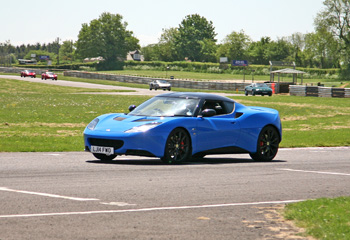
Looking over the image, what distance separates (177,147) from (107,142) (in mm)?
1311

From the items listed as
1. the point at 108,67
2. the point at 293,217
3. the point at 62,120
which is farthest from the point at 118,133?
the point at 108,67

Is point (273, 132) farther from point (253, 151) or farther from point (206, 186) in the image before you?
point (206, 186)

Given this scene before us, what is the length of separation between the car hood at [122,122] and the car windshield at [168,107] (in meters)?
0.40

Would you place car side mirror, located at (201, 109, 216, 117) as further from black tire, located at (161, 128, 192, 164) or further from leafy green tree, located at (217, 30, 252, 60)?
leafy green tree, located at (217, 30, 252, 60)

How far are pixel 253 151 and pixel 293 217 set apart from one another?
6.62 m

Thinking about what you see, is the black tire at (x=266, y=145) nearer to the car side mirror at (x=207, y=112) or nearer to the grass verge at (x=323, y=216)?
the car side mirror at (x=207, y=112)

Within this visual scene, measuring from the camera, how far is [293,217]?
6512mm

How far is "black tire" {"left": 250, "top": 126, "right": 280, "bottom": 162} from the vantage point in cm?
1320

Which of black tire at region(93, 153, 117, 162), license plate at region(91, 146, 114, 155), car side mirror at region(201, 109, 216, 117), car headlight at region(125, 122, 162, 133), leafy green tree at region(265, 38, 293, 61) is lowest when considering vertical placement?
black tire at region(93, 153, 117, 162)

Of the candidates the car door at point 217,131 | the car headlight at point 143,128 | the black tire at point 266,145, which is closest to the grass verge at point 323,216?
the car headlight at point 143,128

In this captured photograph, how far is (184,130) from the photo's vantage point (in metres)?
11.8

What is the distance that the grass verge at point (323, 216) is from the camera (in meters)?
5.71

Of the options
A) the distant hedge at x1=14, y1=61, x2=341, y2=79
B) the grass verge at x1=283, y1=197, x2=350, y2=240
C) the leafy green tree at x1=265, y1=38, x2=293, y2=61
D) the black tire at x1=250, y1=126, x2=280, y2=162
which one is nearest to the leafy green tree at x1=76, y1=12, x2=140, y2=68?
the distant hedge at x1=14, y1=61, x2=341, y2=79

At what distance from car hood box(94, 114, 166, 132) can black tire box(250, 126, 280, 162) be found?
2.47 metres
